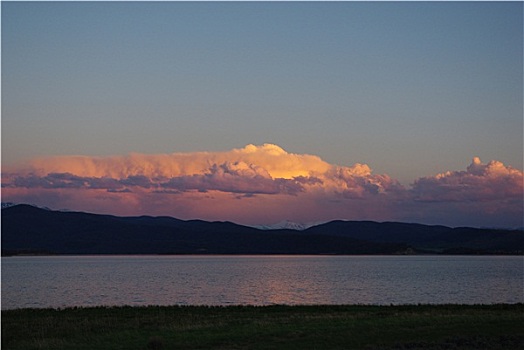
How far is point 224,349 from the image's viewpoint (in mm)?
29547

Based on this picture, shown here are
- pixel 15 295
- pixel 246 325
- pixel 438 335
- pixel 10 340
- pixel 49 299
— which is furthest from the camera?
pixel 15 295

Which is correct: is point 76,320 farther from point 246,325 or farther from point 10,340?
point 246,325

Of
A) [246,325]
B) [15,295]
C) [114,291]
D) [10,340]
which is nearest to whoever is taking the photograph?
[10,340]

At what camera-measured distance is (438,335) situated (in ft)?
104

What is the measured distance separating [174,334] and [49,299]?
47.4 metres

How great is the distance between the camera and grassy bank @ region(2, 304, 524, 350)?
30375mm

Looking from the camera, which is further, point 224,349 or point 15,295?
point 15,295

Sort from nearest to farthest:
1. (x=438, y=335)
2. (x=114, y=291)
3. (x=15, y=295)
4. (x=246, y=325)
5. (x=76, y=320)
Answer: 1. (x=438, y=335)
2. (x=246, y=325)
3. (x=76, y=320)
4. (x=15, y=295)
5. (x=114, y=291)

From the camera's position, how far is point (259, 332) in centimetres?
3353

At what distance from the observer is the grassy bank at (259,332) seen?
30.4 metres

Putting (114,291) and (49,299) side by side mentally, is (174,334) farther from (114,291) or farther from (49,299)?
(114,291)

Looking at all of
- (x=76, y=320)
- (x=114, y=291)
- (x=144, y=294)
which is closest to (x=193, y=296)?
(x=144, y=294)

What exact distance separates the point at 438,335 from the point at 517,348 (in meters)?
3.77

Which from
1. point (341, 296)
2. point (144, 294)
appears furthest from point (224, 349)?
point (144, 294)
